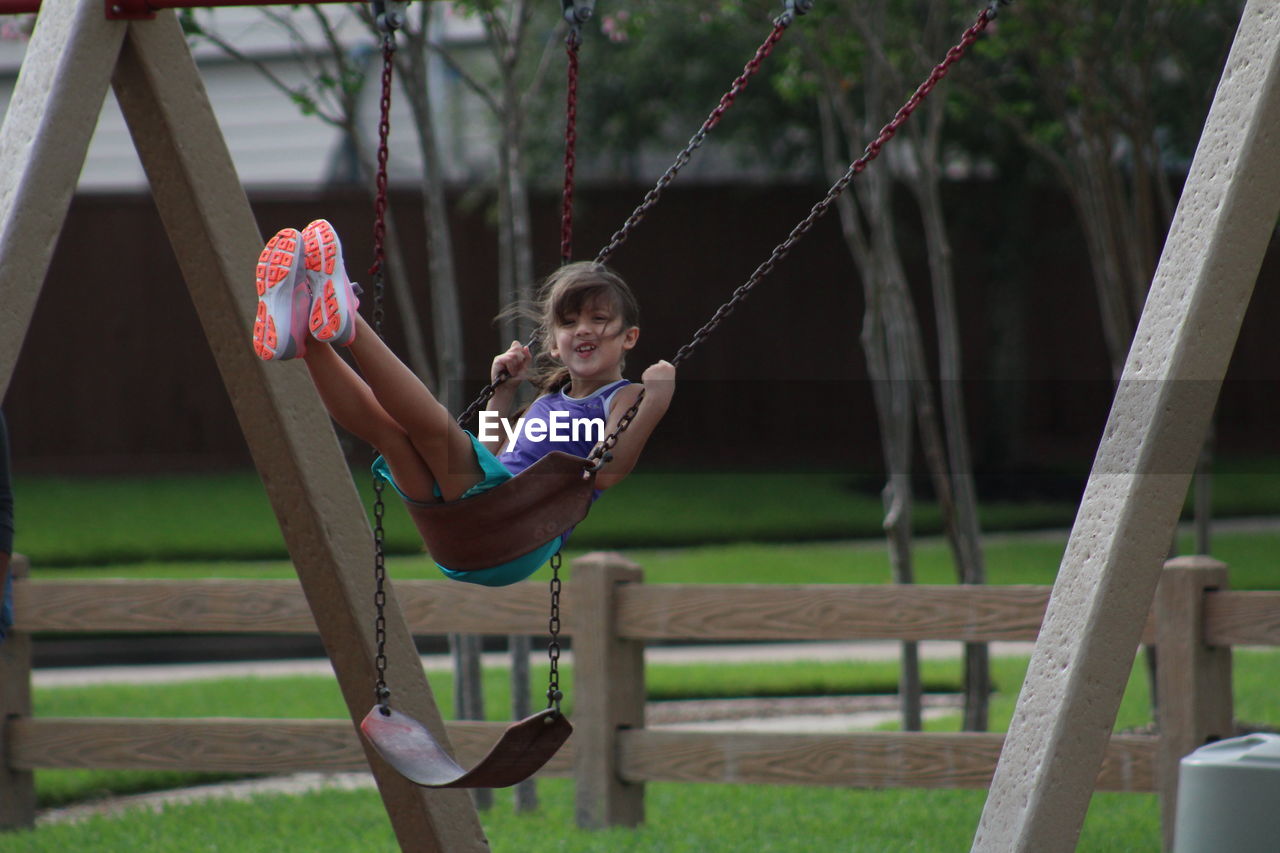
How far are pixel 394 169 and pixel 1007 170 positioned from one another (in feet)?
30.7

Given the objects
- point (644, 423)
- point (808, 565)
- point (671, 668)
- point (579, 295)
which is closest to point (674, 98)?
point (808, 565)

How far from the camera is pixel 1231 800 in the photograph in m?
4.40

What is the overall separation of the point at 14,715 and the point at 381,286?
11.7ft

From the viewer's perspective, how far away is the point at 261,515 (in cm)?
1664

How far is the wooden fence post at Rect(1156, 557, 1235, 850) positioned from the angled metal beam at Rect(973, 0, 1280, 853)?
7.06ft

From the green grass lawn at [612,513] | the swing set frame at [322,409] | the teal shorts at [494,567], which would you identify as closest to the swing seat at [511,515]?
the teal shorts at [494,567]

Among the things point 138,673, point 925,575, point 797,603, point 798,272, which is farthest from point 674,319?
point 797,603

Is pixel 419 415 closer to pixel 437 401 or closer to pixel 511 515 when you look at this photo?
pixel 437 401

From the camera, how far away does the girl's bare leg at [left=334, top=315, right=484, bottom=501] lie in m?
3.40

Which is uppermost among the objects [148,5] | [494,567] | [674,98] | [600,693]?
[674,98]

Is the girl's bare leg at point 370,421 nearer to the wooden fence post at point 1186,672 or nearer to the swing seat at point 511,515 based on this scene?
the swing seat at point 511,515

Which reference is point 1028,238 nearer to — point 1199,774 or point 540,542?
point 1199,774

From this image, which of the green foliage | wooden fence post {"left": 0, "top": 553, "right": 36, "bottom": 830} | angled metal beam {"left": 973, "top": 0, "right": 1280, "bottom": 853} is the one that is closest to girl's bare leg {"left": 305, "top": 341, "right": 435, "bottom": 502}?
angled metal beam {"left": 973, "top": 0, "right": 1280, "bottom": 853}

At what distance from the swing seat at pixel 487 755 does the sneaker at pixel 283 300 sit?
94 cm
